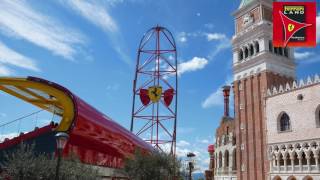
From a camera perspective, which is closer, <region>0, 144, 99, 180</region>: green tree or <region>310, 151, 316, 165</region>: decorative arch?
<region>0, 144, 99, 180</region>: green tree

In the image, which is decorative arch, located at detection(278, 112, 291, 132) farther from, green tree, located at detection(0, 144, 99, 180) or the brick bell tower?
green tree, located at detection(0, 144, 99, 180)

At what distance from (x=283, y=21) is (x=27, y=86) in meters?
32.8

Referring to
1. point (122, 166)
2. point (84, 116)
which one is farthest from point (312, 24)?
point (84, 116)

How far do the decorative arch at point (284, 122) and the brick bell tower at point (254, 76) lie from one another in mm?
2361

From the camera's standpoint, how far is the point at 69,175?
48.6 feet

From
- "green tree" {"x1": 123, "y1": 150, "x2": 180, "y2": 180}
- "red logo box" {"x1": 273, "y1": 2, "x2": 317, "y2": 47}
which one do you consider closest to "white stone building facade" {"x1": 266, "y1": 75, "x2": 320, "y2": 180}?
"red logo box" {"x1": 273, "y1": 2, "x2": 317, "y2": 47}

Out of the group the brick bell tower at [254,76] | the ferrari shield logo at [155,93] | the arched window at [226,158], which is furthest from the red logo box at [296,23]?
the arched window at [226,158]

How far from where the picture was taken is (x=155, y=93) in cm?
4019

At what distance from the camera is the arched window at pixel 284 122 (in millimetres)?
39594

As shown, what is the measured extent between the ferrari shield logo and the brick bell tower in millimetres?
13177

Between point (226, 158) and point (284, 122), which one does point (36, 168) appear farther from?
point (226, 158)

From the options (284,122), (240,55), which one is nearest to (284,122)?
(284,122)

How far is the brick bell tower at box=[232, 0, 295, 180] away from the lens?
144ft

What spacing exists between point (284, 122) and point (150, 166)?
70.4 ft
